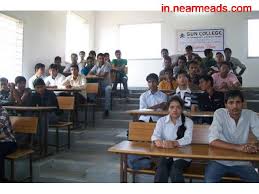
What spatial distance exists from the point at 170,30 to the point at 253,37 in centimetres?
231

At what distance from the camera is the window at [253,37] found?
8625 millimetres

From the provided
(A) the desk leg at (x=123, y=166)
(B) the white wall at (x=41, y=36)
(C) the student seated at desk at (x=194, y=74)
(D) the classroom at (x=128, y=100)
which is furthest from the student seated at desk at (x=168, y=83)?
(B) the white wall at (x=41, y=36)

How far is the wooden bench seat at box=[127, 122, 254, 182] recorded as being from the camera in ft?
8.89

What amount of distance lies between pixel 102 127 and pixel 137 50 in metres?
4.40

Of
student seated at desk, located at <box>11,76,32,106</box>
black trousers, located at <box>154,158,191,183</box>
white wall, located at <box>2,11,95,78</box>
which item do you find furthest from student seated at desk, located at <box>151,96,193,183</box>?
white wall, located at <box>2,11,95,78</box>

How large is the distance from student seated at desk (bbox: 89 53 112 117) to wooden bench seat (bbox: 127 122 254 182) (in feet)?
9.19

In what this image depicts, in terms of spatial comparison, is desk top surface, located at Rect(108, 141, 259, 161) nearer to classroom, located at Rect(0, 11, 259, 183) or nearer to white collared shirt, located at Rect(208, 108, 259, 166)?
classroom, located at Rect(0, 11, 259, 183)

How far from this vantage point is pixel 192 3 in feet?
15.7

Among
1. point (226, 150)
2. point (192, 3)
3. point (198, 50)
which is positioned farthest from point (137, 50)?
point (226, 150)

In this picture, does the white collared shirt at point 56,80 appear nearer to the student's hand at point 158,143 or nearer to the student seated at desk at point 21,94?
the student seated at desk at point 21,94

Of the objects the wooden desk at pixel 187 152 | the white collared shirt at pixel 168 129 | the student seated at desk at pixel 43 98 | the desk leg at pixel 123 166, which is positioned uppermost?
the student seated at desk at pixel 43 98

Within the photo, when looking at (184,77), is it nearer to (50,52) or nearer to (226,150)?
(226,150)

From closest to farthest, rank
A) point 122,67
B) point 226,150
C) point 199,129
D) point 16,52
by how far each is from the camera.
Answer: point 226,150
point 199,129
point 16,52
point 122,67

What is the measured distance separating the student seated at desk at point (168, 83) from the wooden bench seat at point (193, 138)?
2.45 metres
